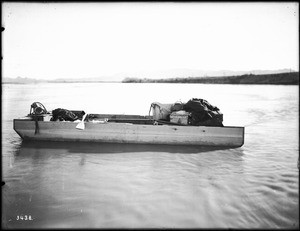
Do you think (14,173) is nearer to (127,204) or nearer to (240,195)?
(127,204)

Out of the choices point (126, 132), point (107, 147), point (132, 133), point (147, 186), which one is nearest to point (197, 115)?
point (132, 133)

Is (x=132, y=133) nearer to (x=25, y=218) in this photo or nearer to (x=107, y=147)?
(x=107, y=147)

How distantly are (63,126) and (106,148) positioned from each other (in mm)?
1691

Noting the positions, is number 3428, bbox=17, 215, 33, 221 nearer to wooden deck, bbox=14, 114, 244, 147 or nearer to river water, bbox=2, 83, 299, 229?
river water, bbox=2, 83, 299, 229

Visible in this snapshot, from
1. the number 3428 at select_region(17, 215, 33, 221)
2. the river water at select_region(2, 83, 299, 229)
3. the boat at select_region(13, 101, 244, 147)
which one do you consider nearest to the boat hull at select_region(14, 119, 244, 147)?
the boat at select_region(13, 101, 244, 147)

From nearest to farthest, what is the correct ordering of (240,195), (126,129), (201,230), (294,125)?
1. (201,230)
2. (240,195)
3. (126,129)
4. (294,125)

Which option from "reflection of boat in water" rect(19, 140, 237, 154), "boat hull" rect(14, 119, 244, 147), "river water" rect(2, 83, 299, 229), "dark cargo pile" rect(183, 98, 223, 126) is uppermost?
"dark cargo pile" rect(183, 98, 223, 126)

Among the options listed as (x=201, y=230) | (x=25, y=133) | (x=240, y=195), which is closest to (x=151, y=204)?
(x=201, y=230)

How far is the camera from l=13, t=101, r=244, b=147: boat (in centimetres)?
817

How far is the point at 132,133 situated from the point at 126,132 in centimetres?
21

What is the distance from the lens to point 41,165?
6.73 m

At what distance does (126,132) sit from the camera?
8297 millimetres

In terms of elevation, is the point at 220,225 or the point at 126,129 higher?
the point at 126,129

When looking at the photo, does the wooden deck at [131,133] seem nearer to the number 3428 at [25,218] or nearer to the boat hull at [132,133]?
the boat hull at [132,133]
